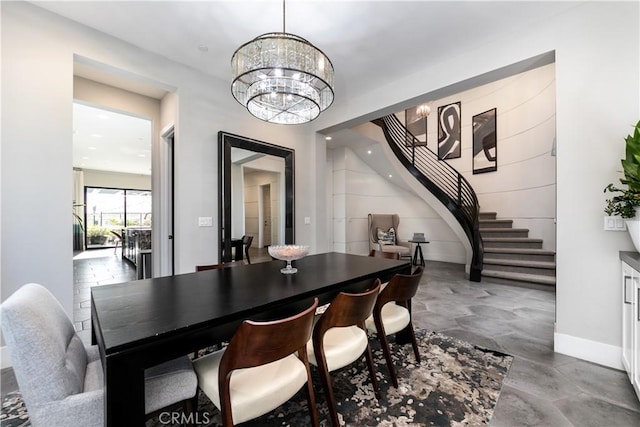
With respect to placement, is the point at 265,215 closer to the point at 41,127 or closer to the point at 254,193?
the point at 254,193

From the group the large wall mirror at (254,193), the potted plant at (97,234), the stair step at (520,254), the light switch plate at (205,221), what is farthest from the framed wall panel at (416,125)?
the potted plant at (97,234)

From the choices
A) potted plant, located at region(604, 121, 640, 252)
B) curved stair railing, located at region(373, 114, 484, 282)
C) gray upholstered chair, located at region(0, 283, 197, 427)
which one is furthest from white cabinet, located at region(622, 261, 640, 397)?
curved stair railing, located at region(373, 114, 484, 282)

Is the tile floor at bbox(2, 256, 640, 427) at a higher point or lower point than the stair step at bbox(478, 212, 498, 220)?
lower

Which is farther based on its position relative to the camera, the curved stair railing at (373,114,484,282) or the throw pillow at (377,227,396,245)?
the throw pillow at (377,227,396,245)

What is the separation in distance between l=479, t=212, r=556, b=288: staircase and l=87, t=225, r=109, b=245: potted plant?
12.4 metres

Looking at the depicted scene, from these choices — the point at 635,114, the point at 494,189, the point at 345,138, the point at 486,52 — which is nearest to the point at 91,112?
the point at 345,138

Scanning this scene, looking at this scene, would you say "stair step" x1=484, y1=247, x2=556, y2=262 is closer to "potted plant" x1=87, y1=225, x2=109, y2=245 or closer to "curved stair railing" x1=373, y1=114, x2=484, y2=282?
"curved stair railing" x1=373, y1=114, x2=484, y2=282

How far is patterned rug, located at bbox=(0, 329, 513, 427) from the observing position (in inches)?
60.5

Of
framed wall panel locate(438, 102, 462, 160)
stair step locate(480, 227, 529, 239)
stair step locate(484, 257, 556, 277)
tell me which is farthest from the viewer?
framed wall panel locate(438, 102, 462, 160)

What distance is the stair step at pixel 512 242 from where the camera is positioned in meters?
4.94

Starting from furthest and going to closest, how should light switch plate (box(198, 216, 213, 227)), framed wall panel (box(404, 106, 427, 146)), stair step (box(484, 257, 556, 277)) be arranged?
framed wall panel (box(404, 106, 427, 146)) < stair step (box(484, 257, 556, 277)) < light switch plate (box(198, 216, 213, 227))

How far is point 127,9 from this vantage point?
2.29 m

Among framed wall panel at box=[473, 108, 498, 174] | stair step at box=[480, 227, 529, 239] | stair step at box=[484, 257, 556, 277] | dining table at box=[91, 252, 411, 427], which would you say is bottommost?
stair step at box=[484, 257, 556, 277]

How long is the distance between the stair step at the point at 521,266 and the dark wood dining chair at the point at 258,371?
4749mm
